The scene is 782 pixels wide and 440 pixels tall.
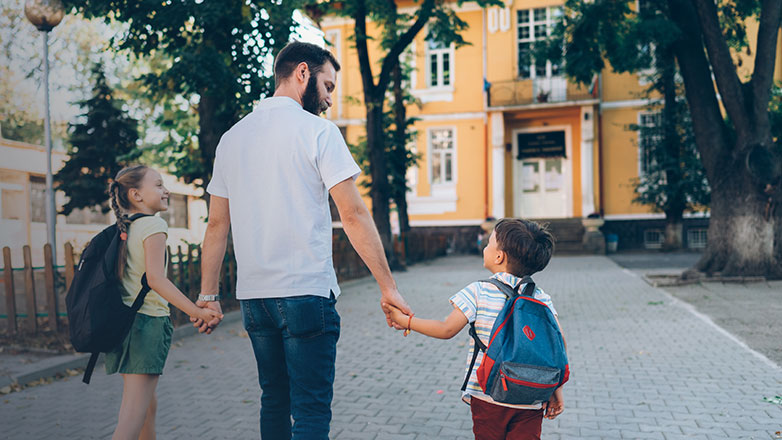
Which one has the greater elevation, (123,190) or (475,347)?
(123,190)

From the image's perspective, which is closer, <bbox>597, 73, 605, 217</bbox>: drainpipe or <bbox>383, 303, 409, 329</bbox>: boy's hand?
<bbox>383, 303, 409, 329</bbox>: boy's hand

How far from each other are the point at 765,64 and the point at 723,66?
874 mm

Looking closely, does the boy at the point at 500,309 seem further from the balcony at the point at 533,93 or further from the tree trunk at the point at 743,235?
the balcony at the point at 533,93

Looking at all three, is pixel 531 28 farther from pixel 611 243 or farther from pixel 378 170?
pixel 378 170

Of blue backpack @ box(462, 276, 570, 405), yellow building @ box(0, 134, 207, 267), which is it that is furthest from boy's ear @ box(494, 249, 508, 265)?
yellow building @ box(0, 134, 207, 267)

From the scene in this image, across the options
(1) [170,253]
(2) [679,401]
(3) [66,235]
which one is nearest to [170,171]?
(3) [66,235]

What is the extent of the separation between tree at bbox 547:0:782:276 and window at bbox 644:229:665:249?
1259 cm

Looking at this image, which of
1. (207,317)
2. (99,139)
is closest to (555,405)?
(207,317)

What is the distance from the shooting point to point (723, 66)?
40.4 ft

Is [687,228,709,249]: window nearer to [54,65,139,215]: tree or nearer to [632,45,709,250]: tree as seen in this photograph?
[632,45,709,250]: tree

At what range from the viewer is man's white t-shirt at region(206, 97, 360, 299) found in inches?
102

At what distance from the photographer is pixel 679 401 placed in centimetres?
492

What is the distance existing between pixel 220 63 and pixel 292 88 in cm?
659

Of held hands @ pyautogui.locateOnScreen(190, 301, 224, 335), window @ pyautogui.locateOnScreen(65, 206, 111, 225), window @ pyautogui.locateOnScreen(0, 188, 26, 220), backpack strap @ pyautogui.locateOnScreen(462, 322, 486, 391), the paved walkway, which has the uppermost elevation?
window @ pyautogui.locateOnScreen(0, 188, 26, 220)
